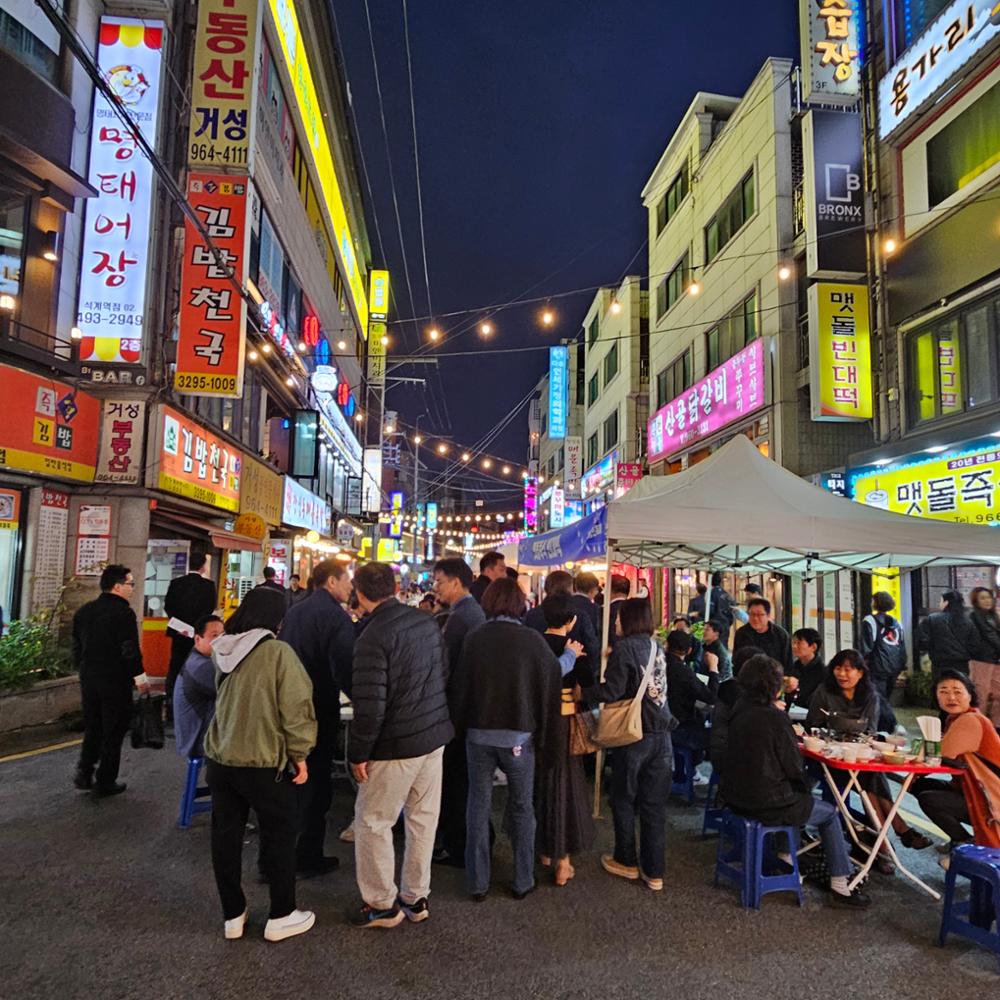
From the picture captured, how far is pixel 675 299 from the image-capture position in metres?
24.2

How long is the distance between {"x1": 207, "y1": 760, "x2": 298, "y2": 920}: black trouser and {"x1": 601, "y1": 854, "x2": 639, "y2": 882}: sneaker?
224 cm

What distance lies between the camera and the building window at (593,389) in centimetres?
3572

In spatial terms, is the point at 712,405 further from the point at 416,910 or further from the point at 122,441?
the point at 416,910

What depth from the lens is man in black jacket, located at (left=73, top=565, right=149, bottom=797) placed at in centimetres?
→ 638

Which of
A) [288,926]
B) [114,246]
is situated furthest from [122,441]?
[288,926]

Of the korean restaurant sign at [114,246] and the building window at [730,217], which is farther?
the building window at [730,217]

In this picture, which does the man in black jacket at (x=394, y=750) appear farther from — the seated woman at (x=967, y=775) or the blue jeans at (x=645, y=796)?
the seated woman at (x=967, y=775)

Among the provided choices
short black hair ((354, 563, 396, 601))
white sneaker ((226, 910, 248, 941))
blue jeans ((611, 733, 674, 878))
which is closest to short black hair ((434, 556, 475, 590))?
short black hair ((354, 563, 396, 601))

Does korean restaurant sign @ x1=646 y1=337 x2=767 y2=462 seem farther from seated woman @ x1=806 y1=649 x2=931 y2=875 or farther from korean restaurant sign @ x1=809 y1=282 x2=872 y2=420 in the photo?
Result: seated woman @ x1=806 y1=649 x2=931 y2=875

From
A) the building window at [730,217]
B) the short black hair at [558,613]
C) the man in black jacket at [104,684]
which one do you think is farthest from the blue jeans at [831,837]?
the building window at [730,217]

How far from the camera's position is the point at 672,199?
25.5 metres

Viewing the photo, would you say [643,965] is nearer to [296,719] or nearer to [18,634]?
[296,719]

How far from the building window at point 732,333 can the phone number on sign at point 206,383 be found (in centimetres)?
1241

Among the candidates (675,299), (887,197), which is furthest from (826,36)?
(675,299)
